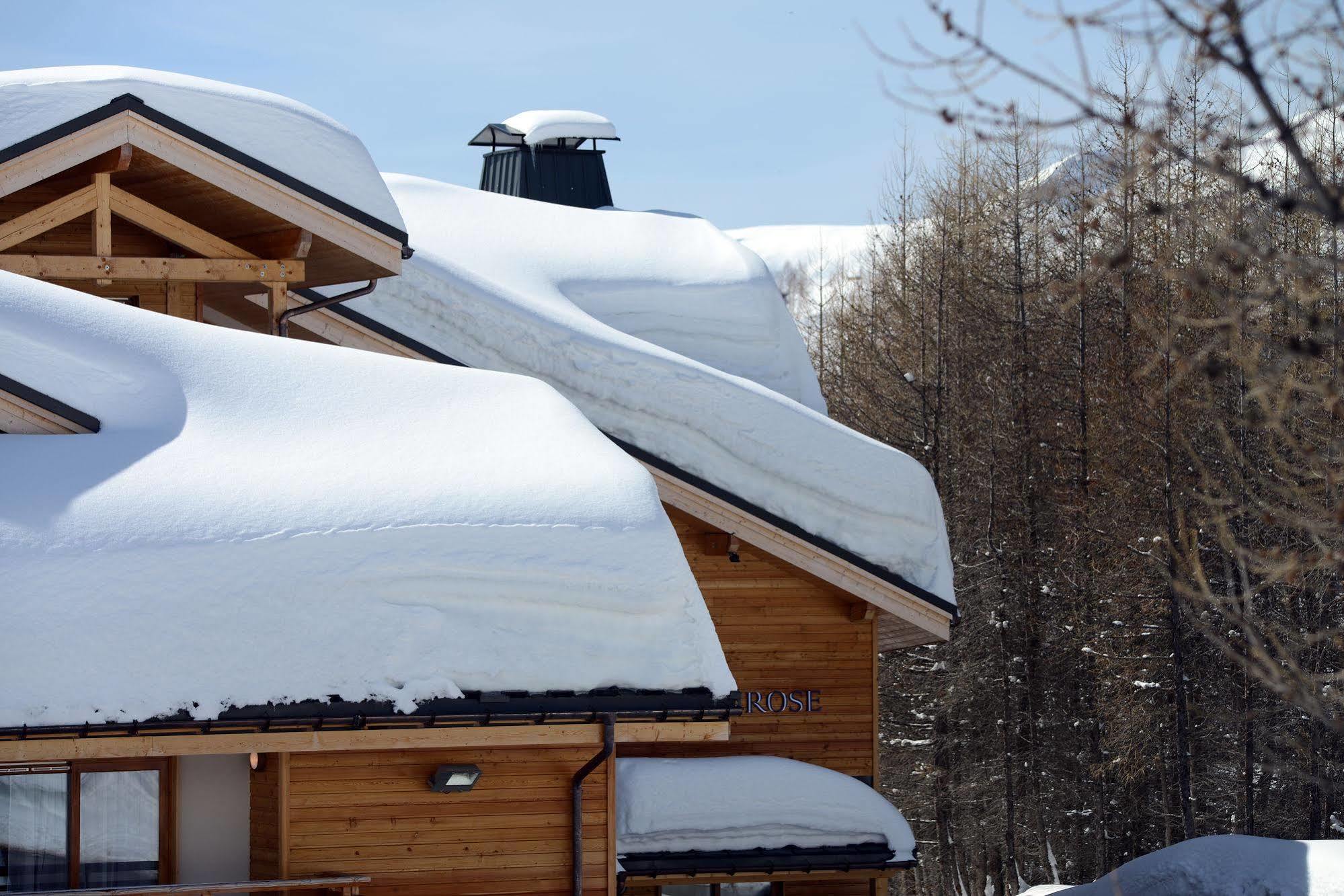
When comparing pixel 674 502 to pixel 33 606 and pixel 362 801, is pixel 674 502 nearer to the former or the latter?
pixel 362 801

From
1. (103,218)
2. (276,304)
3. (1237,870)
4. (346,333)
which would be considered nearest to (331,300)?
(346,333)

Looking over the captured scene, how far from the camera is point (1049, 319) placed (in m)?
28.0

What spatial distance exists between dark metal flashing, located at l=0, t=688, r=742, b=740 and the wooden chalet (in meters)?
0.01

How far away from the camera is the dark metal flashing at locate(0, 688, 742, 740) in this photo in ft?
26.7

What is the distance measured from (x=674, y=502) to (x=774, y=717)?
2.49 metres

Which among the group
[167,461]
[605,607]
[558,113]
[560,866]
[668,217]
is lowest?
[560,866]

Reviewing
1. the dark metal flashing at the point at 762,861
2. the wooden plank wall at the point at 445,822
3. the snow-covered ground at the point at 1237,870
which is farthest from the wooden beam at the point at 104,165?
the snow-covered ground at the point at 1237,870

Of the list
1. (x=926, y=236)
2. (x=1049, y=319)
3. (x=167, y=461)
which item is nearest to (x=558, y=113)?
(x=926, y=236)

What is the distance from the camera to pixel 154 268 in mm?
13625

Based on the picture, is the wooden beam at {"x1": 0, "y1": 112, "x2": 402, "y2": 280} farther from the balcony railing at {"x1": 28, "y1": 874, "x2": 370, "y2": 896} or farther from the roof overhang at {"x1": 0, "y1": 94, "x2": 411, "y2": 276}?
the balcony railing at {"x1": 28, "y1": 874, "x2": 370, "y2": 896}

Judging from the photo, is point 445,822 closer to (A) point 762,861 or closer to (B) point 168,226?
(A) point 762,861

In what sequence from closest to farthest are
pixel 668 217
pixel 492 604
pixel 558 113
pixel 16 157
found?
pixel 492 604 < pixel 16 157 < pixel 668 217 < pixel 558 113

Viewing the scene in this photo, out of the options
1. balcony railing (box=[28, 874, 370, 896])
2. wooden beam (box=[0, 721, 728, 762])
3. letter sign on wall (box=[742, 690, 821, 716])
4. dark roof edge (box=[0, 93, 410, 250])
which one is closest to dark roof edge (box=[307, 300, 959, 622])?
dark roof edge (box=[0, 93, 410, 250])

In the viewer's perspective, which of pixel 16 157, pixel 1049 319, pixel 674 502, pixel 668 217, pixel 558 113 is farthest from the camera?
pixel 558 113
